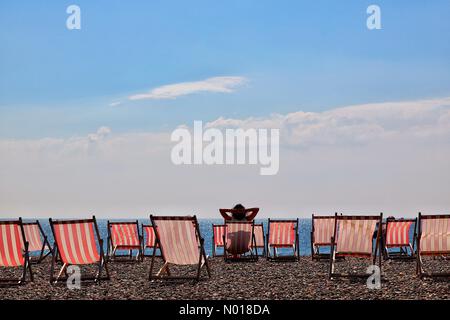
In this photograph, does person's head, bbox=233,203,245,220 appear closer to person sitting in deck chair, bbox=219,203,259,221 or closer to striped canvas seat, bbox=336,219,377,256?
person sitting in deck chair, bbox=219,203,259,221

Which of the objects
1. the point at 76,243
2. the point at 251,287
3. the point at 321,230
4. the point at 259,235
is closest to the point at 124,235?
the point at 259,235

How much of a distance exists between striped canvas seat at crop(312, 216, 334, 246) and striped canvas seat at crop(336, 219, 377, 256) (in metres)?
4.04

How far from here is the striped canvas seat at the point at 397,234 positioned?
48.6 feet

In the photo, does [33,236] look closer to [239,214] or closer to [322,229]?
[239,214]

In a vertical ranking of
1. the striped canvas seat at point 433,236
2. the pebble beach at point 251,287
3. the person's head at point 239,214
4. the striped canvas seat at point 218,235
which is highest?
the person's head at point 239,214

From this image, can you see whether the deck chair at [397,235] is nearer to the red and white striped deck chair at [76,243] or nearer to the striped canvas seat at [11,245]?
the red and white striped deck chair at [76,243]

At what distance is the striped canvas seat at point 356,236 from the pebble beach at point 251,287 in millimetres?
532

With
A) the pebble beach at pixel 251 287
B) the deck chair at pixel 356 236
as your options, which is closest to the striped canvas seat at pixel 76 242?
the pebble beach at pixel 251 287

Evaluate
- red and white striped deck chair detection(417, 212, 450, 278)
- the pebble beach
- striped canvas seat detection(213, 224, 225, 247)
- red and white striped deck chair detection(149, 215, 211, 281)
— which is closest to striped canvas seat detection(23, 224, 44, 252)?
the pebble beach

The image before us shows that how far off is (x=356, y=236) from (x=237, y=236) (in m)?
4.37

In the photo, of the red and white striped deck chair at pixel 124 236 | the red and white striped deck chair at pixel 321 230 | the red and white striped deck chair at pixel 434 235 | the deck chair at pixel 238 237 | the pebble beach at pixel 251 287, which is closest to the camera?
the pebble beach at pixel 251 287

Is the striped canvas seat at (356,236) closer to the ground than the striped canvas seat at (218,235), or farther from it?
farther from it

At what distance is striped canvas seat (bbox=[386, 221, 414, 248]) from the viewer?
48.6 ft
